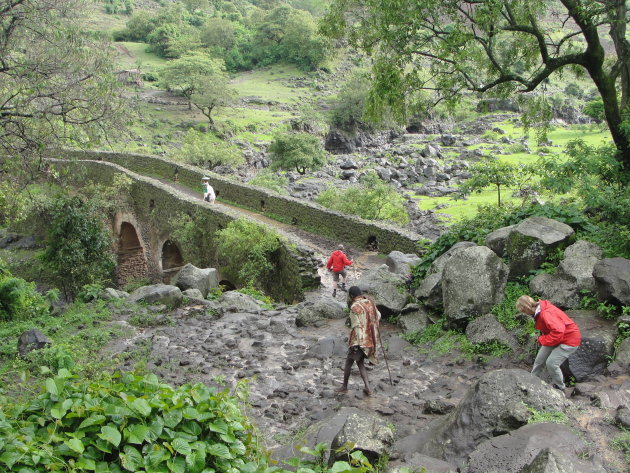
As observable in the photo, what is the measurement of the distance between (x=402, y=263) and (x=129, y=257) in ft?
53.2

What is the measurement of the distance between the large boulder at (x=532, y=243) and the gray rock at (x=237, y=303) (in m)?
5.34

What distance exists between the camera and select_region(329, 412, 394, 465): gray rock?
5.09 meters

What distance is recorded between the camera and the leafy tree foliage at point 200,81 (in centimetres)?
5322

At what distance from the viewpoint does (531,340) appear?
7414 millimetres

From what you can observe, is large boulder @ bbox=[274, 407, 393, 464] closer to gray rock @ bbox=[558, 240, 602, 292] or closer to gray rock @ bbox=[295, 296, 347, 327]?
gray rock @ bbox=[558, 240, 602, 292]

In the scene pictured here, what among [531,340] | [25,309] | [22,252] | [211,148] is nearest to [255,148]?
[211,148]

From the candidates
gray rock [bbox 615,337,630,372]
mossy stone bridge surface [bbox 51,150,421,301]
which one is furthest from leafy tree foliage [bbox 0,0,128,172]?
gray rock [bbox 615,337,630,372]

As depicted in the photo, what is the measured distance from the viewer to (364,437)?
205 inches

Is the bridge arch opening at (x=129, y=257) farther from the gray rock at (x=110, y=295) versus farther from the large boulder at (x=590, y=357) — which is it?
the large boulder at (x=590, y=357)

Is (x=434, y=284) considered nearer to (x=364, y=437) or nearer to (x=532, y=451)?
(x=364, y=437)

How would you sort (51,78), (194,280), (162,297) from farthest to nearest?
1. (194,280)
2. (162,297)
3. (51,78)

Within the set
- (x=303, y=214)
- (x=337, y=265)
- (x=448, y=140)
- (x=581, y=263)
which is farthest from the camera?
(x=448, y=140)

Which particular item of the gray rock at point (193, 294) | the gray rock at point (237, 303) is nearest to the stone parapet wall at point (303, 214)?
the gray rock at point (237, 303)

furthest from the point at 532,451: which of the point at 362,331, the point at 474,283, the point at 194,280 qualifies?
the point at 194,280
